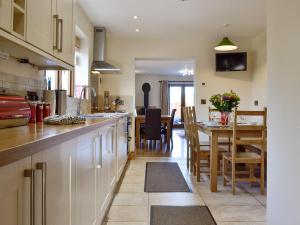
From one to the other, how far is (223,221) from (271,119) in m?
1.11

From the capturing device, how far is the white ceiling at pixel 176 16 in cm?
408

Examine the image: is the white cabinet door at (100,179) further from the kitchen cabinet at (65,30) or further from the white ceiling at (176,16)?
the white ceiling at (176,16)

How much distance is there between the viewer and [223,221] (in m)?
2.45

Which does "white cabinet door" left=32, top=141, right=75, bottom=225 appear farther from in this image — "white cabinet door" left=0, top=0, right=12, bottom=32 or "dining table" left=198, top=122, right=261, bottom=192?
"dining table" left=198, top=122, right=261, bottom=192

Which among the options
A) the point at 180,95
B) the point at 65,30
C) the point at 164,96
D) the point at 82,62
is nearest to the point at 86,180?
the point at 65,30

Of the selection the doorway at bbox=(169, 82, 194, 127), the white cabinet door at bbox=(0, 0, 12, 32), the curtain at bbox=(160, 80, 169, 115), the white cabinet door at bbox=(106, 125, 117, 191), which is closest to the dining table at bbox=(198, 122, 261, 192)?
the white cabinet door at bbox=(106, 125, 117, 191)

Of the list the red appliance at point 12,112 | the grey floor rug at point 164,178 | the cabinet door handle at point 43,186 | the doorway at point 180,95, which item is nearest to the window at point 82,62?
the grey floor rug at point 164,178

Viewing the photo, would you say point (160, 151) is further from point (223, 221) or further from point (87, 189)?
point (87, 189)

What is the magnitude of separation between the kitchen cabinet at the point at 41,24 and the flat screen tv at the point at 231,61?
4415mm

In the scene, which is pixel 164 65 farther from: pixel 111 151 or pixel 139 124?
pixel 111 151

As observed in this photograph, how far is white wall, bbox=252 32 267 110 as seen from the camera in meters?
5.46

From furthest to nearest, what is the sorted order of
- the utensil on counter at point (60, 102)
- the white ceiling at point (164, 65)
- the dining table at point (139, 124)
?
the white ceiling at point (164, 65) → the dining table at point (139, 124) → the utensil on counter at point (60, 102)

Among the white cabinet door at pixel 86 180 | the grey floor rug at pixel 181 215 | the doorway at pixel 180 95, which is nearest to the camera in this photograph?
the white cabinet door at pixel 86 180

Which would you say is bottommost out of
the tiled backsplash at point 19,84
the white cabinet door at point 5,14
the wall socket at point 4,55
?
the tiled backsplash at point 19,84
